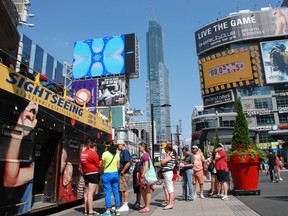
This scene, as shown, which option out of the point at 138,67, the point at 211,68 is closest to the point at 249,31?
the point at 211,68

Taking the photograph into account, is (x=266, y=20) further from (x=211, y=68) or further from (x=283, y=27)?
(x=211, y=68)

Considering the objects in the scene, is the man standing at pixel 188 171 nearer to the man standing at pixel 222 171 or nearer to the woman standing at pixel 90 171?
the man standing at pixel 222 171

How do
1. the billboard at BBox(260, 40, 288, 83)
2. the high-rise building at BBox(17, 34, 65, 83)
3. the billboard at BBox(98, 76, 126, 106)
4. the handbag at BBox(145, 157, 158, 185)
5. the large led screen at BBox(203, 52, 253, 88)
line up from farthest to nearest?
the high-rise building at BBox(17, 34, 65, 83)
the large led screen at BBox(203, 52, 253, 88)
the billboard at BBox(260, 40, 288, 83)
the billboard at BBox(98, 76, 126, 106)
the handbag at BBox(145, 157, 158, 185)

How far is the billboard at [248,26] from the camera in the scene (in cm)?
7194

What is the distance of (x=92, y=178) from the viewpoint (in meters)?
7.14

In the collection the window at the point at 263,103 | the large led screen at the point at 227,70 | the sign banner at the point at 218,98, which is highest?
the large led screen at the point at 227,70

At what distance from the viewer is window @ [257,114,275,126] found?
69.8 m

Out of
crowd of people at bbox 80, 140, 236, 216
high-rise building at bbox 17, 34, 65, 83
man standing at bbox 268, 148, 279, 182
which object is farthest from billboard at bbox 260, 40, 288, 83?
crowd of people at bbox 80, 140, 236, 216

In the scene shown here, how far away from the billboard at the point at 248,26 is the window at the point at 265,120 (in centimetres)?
2023

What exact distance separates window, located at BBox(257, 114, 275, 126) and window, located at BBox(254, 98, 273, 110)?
7.36 feet

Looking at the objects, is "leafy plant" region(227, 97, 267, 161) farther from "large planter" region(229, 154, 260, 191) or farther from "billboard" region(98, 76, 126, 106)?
"billboard" region(98, 76, 126, 106)

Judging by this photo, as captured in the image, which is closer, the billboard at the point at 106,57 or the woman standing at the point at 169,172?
the woman standing at the point at 169,172

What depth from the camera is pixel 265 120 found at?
70500mm

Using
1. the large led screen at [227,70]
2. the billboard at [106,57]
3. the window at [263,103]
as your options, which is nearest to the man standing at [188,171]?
the billboard at [106,57]
